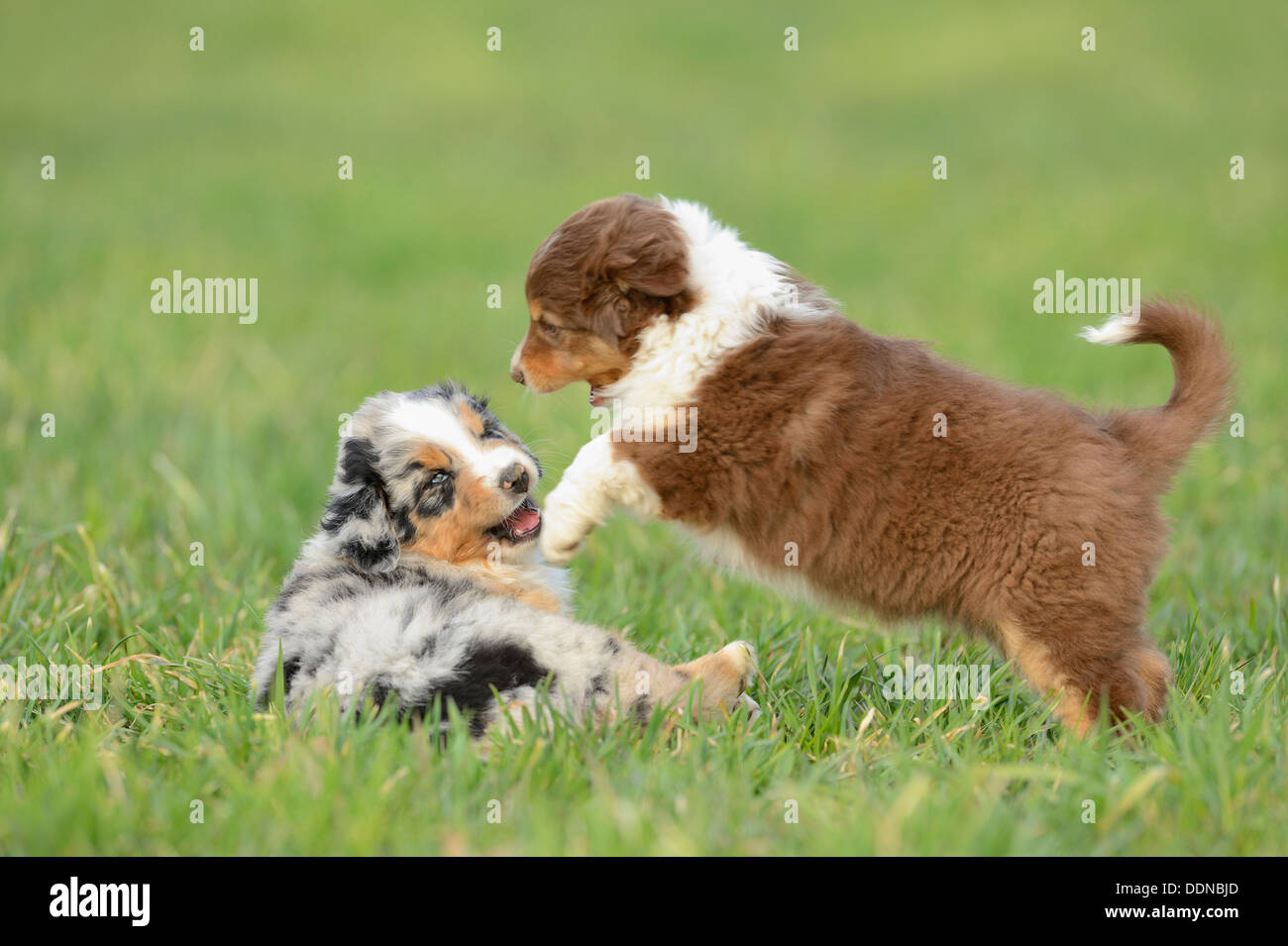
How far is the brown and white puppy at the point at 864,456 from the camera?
3.91 metres

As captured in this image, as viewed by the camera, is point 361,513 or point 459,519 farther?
point 459,519

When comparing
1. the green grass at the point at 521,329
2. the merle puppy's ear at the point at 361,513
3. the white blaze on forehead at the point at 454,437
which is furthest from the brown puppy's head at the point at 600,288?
the green grass at the point at 521,329

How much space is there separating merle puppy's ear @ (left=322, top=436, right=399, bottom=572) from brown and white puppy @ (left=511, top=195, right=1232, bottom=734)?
57cm

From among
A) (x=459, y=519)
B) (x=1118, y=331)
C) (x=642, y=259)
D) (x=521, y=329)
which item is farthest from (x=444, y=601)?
(x=521, y=329)

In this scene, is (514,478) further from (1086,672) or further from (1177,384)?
(1177,384)

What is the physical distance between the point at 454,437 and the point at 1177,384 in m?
2.44

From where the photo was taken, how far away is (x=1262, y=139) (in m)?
16.1

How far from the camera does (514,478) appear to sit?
434 cm

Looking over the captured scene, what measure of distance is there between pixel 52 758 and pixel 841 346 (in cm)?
267

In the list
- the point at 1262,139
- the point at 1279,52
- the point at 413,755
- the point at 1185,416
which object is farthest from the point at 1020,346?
the point at 1279,52

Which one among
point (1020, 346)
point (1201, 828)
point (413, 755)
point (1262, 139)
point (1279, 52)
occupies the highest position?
point (1279, 52)

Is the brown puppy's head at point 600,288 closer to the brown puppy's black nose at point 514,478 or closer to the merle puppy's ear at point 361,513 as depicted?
the brown puppy's black nose at point 514,478

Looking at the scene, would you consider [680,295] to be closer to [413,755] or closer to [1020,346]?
[413,755]

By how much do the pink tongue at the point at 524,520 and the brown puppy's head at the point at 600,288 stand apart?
0.50 m
